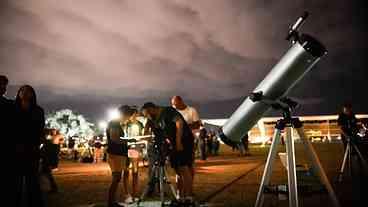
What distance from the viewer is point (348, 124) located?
28.2 feet

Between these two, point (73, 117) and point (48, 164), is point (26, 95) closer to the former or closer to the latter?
point (48, 164)

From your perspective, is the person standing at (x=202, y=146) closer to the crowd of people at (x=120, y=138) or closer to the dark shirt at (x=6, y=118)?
the crowd of people at (x=120, y=138)

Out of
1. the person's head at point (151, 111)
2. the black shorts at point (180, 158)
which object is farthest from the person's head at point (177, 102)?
the black shorts at point (180, 158)

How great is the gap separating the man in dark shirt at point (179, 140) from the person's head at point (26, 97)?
6.94 feet

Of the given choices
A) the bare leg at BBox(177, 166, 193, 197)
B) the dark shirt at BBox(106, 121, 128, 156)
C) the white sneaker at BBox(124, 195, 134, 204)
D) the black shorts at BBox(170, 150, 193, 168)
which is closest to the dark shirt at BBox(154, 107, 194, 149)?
the black shorts at BBox(170, 150, 193, 168)

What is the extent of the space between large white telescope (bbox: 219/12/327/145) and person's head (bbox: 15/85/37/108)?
94.7 inches

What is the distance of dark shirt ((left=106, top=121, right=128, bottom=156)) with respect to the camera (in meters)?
6.43

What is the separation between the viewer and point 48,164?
877 centimetres

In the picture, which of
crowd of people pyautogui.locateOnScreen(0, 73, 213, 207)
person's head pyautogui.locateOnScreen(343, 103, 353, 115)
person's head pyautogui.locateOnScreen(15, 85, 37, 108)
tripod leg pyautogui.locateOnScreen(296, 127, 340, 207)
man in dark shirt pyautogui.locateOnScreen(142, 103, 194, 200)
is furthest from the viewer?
person's head pyautogui.locateOnScreen(343, 103, 353, 115)

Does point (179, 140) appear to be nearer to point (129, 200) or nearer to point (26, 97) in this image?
point (129, 200)

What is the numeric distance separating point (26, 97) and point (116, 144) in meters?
2.27

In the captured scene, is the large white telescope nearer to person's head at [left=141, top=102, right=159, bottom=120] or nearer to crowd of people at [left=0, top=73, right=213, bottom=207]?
crowd of people at [left=0, top=73, right=213, bottom=207]

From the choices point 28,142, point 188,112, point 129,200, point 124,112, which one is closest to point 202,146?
point 188,112

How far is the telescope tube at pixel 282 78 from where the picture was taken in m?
3.61
